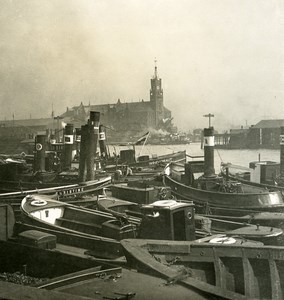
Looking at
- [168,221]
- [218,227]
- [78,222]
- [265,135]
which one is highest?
[265,135]

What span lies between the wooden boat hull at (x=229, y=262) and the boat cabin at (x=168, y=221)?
2.27ft

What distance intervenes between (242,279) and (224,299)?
5.46 ft

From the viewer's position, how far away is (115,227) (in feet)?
25.6

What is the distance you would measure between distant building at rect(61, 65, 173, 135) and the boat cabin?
8318 cm

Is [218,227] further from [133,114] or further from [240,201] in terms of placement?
[133,114]

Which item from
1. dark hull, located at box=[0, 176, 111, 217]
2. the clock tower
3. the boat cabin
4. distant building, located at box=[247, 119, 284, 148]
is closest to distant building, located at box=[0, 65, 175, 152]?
the clock tower

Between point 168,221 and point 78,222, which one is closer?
point 168,221

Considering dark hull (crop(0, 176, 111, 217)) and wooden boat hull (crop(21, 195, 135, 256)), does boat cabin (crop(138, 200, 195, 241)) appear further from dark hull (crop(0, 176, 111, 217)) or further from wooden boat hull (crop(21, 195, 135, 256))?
dark hull (crop(0, 176, 111, 217))

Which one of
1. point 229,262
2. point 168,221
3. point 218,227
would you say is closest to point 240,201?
point 218,227

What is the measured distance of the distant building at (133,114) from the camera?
9579cm

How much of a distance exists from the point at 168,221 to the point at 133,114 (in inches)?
3725

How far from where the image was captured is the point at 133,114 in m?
100

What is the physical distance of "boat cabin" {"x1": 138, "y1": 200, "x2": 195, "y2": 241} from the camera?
21.0ft

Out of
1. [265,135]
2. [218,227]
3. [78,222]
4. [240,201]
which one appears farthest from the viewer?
[265,135]
